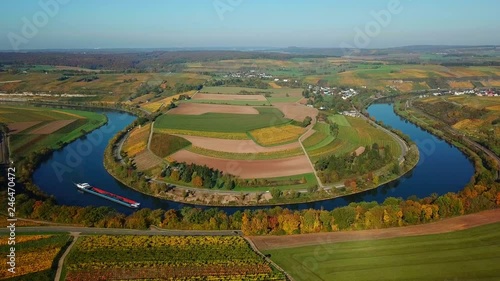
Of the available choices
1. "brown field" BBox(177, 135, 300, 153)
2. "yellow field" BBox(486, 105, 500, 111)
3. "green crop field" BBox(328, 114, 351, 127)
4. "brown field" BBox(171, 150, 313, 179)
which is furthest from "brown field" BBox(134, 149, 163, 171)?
"yellow field" BBox(486, 105, 500, 111)

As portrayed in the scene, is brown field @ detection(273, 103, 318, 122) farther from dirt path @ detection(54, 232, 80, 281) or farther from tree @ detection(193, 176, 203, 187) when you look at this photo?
dirt path @ detection(54, 232, 80, 281)

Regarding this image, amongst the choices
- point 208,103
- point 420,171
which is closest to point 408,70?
point 208,103

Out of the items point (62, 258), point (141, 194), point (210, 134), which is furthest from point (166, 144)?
point (62, 258)

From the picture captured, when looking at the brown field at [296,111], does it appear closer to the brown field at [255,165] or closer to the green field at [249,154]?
the green field at [249,154]

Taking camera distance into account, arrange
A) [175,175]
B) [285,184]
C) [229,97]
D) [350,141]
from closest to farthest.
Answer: [285,184] < [175,175] < [350,141] < [229,97]

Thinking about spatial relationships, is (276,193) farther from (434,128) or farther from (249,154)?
(434,128)

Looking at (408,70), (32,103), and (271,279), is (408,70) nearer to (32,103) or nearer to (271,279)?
(32,103)
